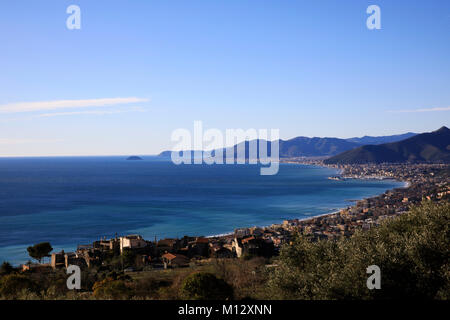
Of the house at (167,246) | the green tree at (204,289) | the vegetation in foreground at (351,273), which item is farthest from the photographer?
the house at (167,246)

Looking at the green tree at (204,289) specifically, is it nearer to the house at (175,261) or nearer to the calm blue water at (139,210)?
the house at (175,261)

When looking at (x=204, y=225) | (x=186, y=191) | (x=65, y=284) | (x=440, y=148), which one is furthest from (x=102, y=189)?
(x=440, y=148)

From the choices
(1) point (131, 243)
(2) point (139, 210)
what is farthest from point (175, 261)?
(2) point (139, 210)

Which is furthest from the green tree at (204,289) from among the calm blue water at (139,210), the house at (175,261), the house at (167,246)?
the calm blue water at (139,210)

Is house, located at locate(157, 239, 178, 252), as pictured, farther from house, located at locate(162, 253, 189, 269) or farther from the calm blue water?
the calm blue water

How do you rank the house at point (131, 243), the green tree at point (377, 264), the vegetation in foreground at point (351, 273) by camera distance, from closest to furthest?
the green tree at point (377, 264) < the vegetation in foreground at point (351, 273) < the house at point (131, 243)

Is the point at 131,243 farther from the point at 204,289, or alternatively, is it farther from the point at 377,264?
the point at 377,264

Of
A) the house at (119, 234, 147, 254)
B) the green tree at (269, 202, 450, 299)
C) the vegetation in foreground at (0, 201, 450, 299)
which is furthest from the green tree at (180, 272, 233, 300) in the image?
the house at (119, 234, 147, 254)
